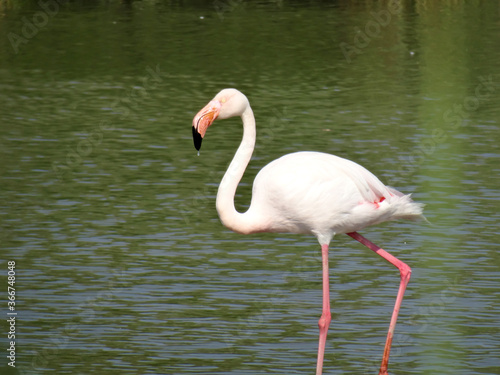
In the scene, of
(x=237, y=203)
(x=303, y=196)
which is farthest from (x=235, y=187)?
(x=237, y=203)

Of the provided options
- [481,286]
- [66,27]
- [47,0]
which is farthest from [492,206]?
[47,0]

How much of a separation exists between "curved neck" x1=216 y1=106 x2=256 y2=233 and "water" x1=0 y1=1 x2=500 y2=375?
2.54 ft

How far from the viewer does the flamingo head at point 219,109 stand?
6605 millimetres

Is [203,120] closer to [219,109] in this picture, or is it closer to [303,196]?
[219,109]

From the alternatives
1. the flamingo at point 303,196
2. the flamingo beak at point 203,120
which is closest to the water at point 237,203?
the flamingo at point 303,196

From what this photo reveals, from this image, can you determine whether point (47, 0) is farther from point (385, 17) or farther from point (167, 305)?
point (167, 305)

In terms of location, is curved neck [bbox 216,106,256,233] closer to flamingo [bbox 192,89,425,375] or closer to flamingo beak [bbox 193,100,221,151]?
flamingo [bbox 192,89,425,375]

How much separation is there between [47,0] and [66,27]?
6.17 meters

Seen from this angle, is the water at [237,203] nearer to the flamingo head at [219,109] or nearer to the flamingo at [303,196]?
the flamingo at [303,196]

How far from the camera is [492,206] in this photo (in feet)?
33.9

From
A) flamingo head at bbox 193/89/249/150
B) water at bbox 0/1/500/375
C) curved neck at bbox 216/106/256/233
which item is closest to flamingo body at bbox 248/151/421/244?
curved neck at bbox 216/106/256/233

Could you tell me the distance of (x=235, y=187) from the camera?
677cm

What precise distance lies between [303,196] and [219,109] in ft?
2.28

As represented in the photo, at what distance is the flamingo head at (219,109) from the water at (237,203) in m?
1.36
